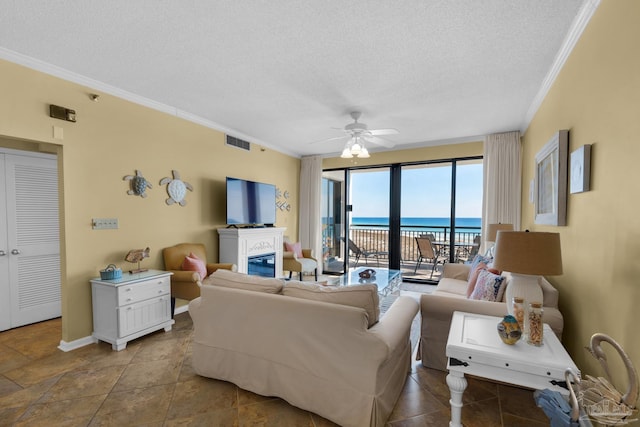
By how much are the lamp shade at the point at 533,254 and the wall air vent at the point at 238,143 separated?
13.1 ft

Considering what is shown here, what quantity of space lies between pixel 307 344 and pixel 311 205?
14.7ft

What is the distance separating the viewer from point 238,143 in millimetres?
4742

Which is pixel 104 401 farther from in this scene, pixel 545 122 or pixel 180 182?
pixel 545 122

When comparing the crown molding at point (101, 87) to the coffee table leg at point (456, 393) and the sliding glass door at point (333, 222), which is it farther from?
the coffee table leg at point (456, 393)

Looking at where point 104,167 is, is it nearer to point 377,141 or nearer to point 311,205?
point 377,141

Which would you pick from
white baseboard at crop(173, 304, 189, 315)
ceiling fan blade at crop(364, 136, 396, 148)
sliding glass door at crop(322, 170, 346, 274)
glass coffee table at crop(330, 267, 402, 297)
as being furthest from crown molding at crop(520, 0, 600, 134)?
white baseboard at crop(173, 304, 189, 315)

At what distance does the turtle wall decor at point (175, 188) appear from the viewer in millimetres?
3678

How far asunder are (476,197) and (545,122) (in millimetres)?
2205

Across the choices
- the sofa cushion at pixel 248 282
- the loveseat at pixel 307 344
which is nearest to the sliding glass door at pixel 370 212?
the loveseat at pixel 307 344

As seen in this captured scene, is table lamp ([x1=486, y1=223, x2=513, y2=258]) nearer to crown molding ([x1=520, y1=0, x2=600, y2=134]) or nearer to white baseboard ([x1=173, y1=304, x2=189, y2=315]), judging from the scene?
crown molding ([x1=520, y1=0, x2=600, y2=134])

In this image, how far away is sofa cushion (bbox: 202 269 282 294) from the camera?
205 cm

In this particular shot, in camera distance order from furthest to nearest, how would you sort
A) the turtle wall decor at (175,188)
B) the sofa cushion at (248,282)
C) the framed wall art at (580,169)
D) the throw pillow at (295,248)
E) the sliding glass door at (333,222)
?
the sliding glass door at (333,222)
the throw pillow at (295,248)
the turtle wall decor at (175,188)
the sofa cushion at (248,282)
the framed wall art at (580,169)

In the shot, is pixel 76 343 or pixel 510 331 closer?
pixel 510 331

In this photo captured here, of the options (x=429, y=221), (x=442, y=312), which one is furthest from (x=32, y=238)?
(x=429, y=221)
